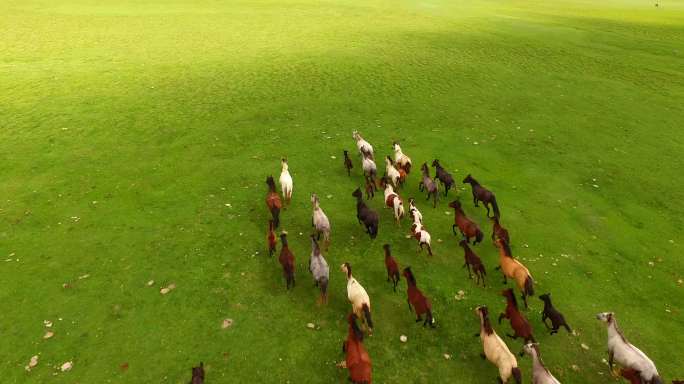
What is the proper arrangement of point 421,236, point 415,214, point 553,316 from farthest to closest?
point 415,214, point 421,236, point 553,316

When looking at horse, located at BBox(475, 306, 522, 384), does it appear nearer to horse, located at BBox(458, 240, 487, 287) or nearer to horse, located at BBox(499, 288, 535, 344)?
horse, located at BBox(499, 288, 535, 344)

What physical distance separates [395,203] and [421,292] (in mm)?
3145

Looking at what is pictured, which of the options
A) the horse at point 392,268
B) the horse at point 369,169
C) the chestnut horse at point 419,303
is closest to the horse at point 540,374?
the chestnut horse at point 419,303

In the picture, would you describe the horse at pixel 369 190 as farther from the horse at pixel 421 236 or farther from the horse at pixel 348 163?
the horse at pixel 421 236

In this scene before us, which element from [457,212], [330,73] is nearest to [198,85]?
[330,73]

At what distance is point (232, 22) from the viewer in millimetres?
34125

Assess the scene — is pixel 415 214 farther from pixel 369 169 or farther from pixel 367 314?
pixel 367 314

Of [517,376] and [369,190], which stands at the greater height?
[369,190]

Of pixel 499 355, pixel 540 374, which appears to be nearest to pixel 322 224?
pixel 499 355

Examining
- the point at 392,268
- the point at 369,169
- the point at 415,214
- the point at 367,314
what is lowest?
the point at 367,314

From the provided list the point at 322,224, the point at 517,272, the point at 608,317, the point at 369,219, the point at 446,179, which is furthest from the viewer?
the point at 446,179

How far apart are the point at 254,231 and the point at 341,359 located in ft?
14.7

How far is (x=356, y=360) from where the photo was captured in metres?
6.61

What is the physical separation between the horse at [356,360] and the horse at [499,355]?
2.08 metres
